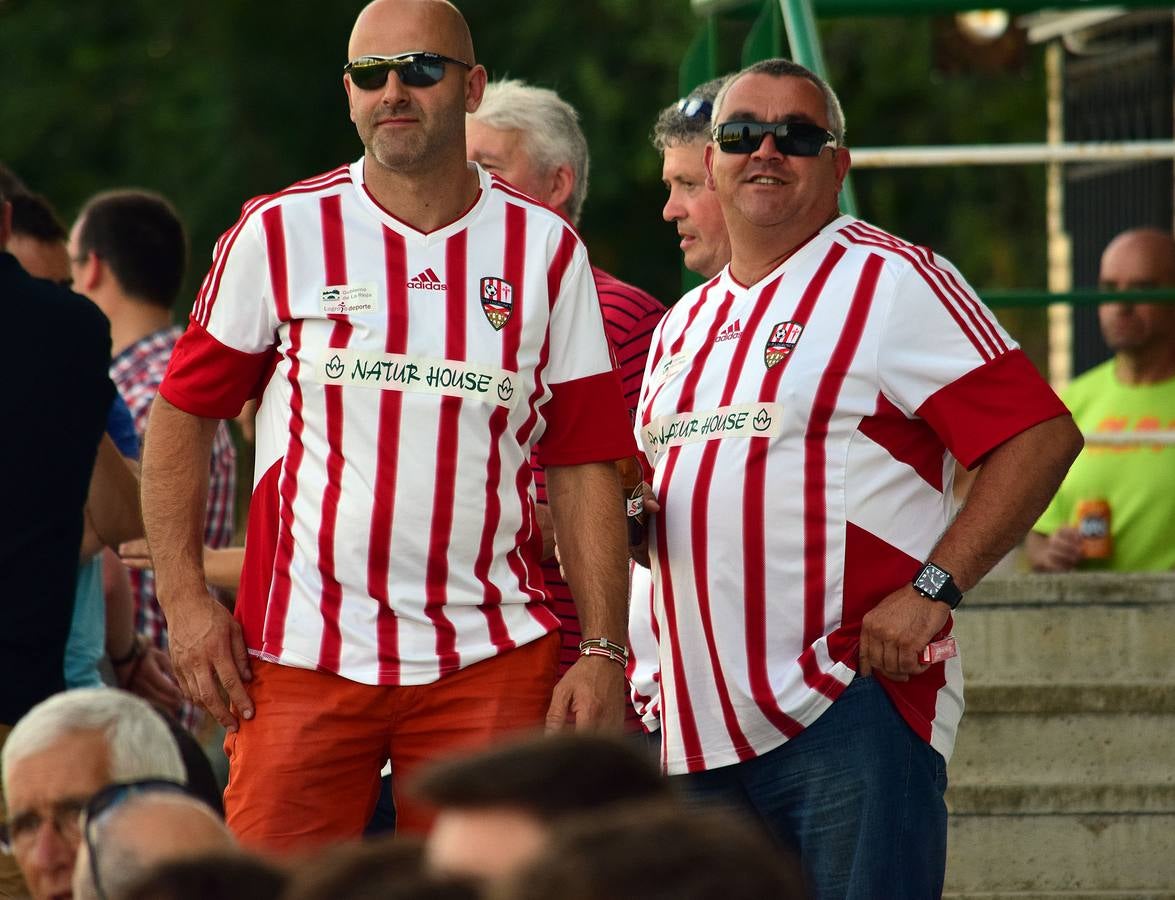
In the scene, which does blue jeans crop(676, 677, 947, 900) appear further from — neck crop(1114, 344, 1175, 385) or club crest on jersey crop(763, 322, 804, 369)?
neck crop(1114, 344, 1175, 385)

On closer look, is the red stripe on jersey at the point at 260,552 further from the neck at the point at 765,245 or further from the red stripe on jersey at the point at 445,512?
the neck at the point at 765,245

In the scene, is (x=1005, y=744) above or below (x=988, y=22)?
below

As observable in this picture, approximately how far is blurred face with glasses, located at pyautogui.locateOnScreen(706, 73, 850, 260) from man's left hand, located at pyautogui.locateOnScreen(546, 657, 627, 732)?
918 mm

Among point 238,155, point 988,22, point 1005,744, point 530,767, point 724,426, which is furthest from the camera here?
point 238,155

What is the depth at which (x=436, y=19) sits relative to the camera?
3906 millimetres

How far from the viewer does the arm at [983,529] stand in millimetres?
3807

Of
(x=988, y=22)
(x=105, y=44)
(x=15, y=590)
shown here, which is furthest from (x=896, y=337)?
(x=105, y=44)

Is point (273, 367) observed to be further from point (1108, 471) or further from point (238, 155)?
point (238, 155)

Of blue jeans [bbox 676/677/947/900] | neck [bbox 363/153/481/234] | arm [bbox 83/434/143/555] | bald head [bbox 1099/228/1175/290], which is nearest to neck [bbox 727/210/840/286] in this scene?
neck [bbox 363/153/481/234]

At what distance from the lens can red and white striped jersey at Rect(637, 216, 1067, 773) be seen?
388 centimetres

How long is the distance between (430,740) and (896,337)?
44.4 inches

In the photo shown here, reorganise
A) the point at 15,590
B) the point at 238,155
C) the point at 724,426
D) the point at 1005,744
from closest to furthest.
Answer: the point at 724,426 → the point at 15,590 → the point at 1005,744 → the point at 238,155

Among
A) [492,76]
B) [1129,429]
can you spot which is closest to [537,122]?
[1129,429]

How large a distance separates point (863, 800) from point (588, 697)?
1.75ft
